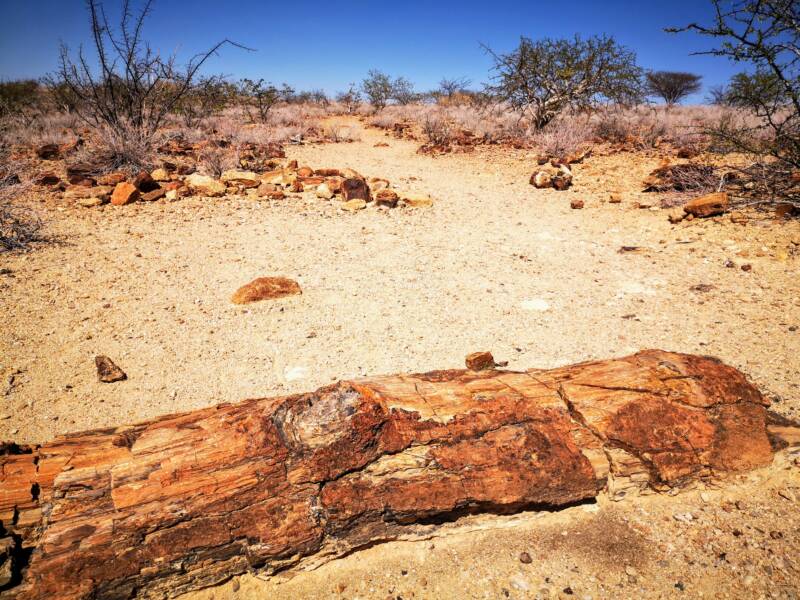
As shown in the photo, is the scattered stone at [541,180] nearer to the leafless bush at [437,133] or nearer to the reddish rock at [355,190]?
the reddish rock at [355,190]

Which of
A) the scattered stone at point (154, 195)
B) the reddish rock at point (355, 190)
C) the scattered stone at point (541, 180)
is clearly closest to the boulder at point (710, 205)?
the scattered stone at point (541, 180)

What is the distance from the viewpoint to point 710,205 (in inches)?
210

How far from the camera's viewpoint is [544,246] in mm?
5113

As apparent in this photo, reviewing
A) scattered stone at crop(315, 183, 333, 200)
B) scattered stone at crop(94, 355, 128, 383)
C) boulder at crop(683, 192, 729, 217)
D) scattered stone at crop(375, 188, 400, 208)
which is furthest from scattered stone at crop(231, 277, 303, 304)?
boulder at crop(683, 192, 729, 217)

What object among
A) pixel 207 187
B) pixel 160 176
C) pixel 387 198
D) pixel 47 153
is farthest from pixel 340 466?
pixel 47 153

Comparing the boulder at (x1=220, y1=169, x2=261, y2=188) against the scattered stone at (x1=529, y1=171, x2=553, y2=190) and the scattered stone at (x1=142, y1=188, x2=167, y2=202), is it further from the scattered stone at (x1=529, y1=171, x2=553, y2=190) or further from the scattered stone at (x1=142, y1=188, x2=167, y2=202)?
the scattered stone at (x1=529, y1=171, x2=553, y2=190)

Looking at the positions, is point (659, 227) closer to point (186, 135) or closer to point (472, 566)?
point (472, 566)

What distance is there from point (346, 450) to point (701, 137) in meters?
13.3

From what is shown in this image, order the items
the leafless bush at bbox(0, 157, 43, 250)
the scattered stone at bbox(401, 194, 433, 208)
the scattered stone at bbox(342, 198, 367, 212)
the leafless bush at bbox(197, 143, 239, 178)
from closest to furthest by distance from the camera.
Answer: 1. the leafless bush at bbox(0, 157, 43, 250)
2. the scattered stone at bbox(342, 198, 367, 212)
3. the scattered stone at bbox(401, 194, 433, 208)
4. the leafless bush at bbox(197, 143, 239, 178)

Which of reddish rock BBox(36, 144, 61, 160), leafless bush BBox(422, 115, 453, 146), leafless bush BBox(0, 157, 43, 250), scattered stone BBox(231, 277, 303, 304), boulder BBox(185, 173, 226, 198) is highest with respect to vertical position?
leafless bush BBox(422, 115, 453, 146)

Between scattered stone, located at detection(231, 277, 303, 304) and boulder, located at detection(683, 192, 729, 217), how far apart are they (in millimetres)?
5078

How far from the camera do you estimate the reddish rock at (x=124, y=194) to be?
5.96 metres

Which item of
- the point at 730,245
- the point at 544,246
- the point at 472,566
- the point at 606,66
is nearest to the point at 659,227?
the point at 730,245

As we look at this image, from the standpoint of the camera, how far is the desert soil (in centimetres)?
161
